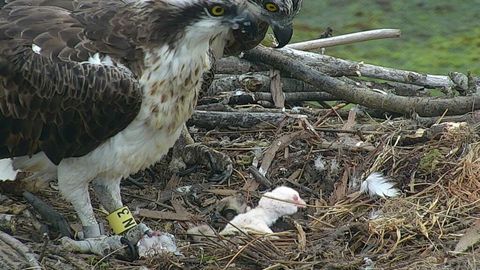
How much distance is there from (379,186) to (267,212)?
26.0 inches

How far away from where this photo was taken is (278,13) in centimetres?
646

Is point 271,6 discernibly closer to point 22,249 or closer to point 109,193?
point 109,193

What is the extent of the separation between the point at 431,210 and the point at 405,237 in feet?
1.00

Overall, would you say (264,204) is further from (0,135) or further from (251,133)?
(0,135)

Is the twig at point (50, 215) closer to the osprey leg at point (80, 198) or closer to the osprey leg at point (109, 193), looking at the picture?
the osprey leg at point (80, 198)

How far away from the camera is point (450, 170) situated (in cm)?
703

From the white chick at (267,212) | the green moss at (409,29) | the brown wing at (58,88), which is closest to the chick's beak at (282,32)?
the brown wing at (58,88)

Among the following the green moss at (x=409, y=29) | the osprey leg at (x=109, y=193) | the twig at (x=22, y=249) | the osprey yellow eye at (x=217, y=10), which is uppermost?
the osprey yellow eye at (x=217, y=10)

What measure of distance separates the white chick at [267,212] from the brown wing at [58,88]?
2.89ft

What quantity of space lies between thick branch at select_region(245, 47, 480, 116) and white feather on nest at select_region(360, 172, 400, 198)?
837 millimetres

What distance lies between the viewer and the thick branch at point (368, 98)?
768 centimetres

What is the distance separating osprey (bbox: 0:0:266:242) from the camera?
630 cm

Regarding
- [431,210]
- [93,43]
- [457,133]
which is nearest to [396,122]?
[457,133]

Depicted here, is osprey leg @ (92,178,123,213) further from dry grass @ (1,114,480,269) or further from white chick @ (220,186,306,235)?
white chick @ (220,186,306,235)
